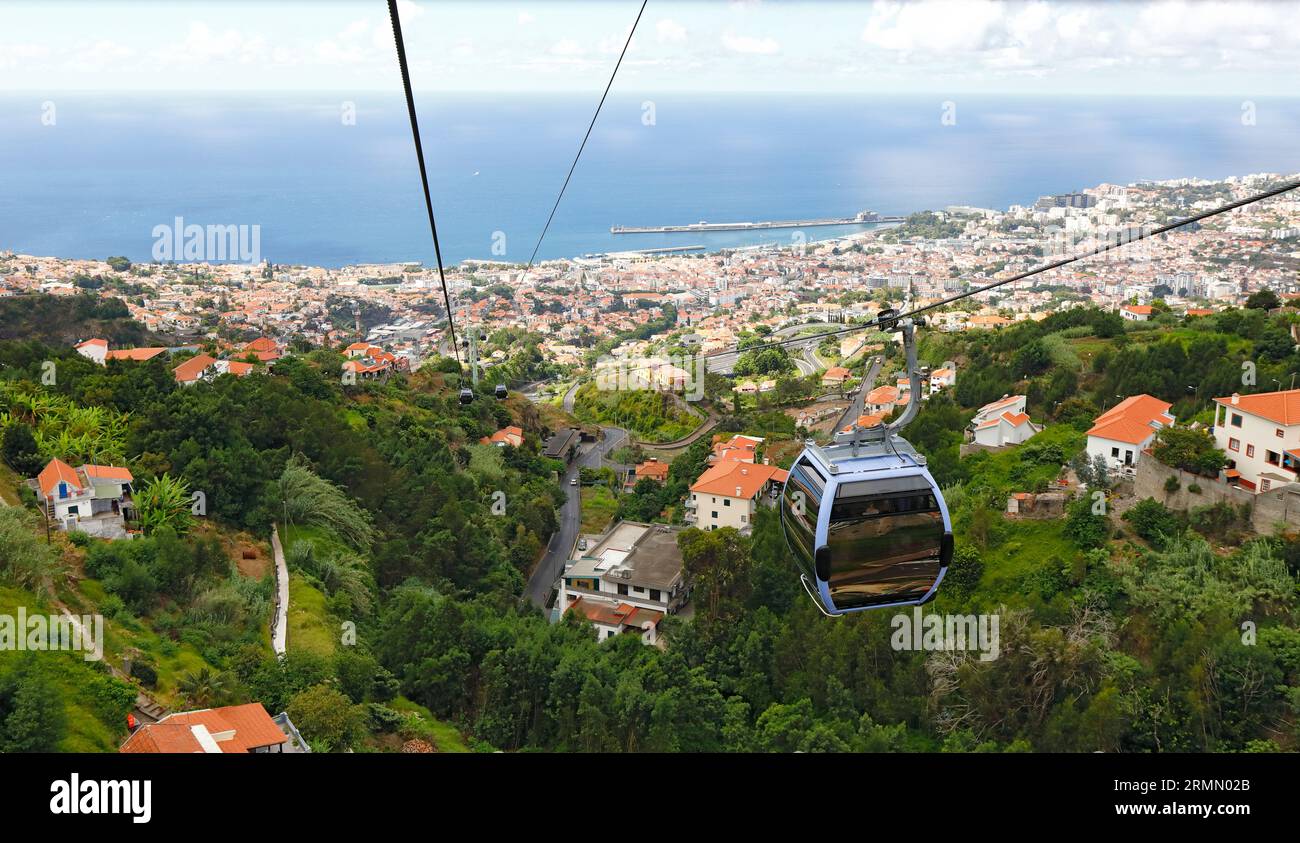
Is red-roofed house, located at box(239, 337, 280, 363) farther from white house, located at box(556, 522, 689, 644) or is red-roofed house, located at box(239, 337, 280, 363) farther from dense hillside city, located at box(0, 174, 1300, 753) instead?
white house, located at box(556, 522, 689, 644)

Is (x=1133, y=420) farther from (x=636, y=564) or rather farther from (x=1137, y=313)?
(x=1137, y=313)

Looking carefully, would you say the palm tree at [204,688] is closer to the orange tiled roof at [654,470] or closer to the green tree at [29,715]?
the green tree at [29,715]

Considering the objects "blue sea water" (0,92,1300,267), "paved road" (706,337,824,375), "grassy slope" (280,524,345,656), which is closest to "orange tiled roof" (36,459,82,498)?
"grassy slope" (280,524,345,656)

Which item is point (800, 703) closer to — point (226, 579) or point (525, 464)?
point (226, 579)

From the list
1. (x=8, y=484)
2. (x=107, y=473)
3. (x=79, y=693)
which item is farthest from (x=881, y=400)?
(x=79, y=693)
